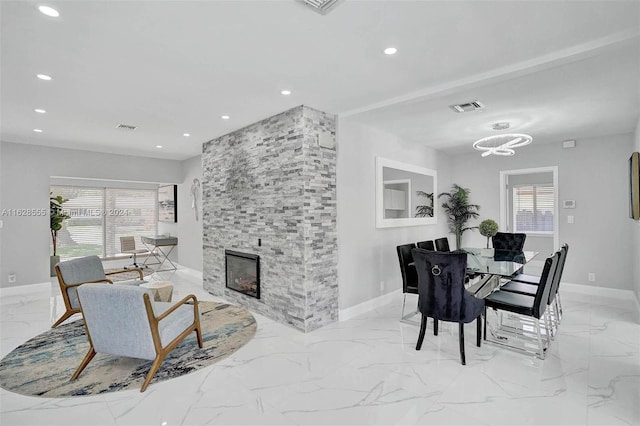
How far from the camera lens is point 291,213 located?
12.5 ft

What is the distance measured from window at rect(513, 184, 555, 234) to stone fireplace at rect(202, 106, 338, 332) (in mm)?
5687

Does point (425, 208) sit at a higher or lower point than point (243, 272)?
higher

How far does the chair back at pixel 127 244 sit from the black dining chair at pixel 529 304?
24.9 ft

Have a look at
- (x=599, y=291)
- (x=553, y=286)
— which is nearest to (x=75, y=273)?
(x=553, y=286)

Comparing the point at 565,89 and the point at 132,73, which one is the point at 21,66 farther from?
the point at 565,89

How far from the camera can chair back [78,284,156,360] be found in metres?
2.51

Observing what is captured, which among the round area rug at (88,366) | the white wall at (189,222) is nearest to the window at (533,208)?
the round area rug at (88,366)

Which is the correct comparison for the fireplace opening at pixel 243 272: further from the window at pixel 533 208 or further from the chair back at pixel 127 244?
the window at pixel 533 208

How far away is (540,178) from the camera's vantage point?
291 inches

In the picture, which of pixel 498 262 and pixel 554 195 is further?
pixel 554 195

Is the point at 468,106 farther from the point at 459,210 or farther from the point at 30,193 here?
the point at 30,193

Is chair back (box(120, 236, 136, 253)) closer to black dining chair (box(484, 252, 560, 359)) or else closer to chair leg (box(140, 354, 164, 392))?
chair leg (box(140, 354, 164, 392))

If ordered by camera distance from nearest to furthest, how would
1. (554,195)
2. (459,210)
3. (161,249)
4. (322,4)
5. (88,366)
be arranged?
(322,4)
(88,366)
(554,195)
(459,210)
(161,249)

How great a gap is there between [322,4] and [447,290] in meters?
2.41
